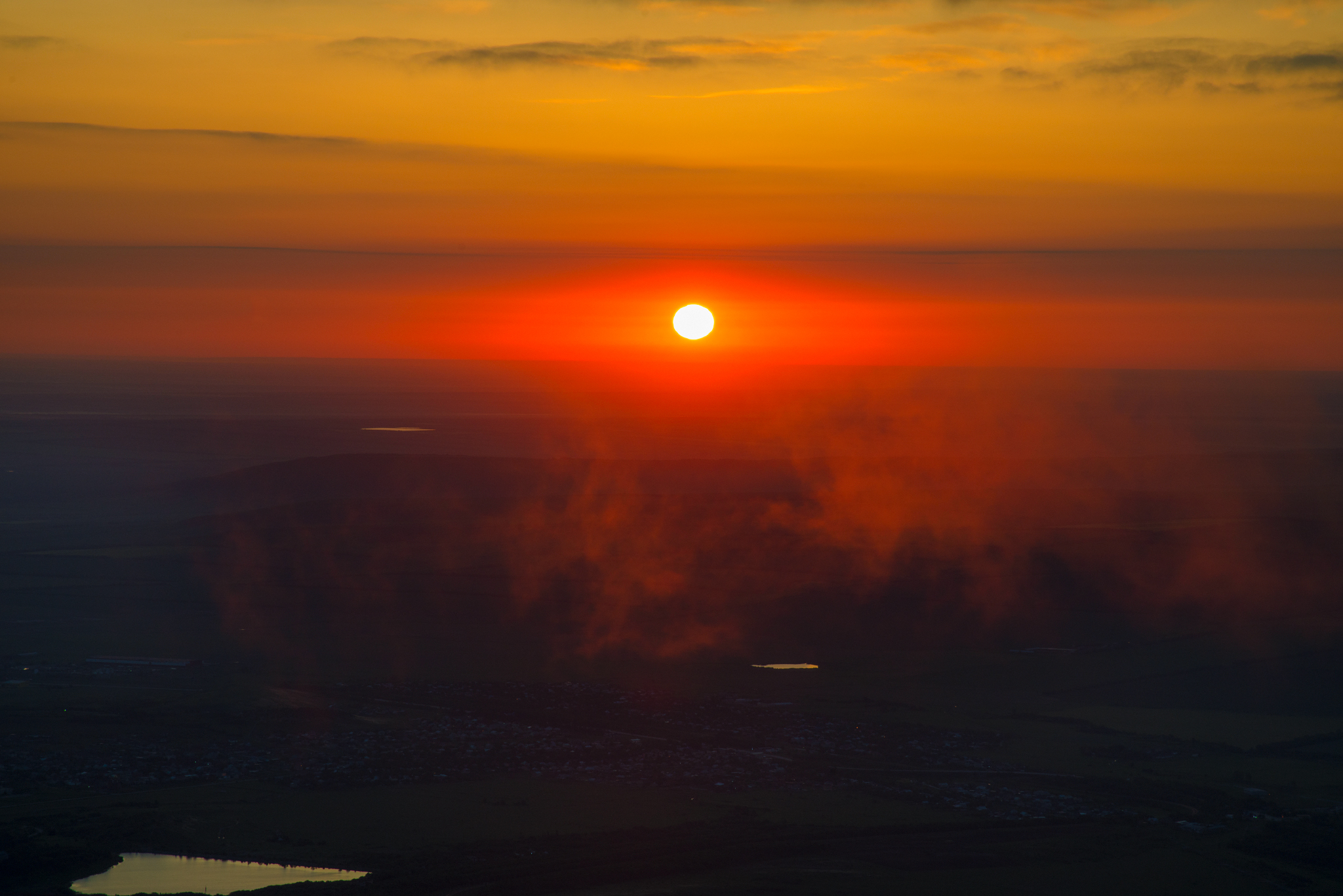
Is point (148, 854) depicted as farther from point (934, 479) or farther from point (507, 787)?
point (934, 479)

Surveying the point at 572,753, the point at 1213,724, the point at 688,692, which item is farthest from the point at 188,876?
the point at 1213,724

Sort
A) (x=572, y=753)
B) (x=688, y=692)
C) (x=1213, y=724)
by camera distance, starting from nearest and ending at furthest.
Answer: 1. (x=572, y=753)
2. (x=1213, y=724)
3. (x=688, y=692)

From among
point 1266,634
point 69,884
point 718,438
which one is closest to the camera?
point 69,884

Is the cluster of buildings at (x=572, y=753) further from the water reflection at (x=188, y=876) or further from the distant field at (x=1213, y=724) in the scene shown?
the distant field at (x=1213, y=724)

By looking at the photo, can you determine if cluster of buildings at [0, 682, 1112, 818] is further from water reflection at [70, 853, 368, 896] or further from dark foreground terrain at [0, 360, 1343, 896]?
water reflection at [70, 853, 368, 896]

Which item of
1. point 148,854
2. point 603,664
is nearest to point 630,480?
point 603,664

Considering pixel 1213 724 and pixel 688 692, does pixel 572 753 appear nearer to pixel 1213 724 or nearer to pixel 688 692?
pixel 688 692

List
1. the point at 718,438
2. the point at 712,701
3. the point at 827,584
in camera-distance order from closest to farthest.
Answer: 1. the point at 712,701
2. the point at 827,584
3. the point at 718,438

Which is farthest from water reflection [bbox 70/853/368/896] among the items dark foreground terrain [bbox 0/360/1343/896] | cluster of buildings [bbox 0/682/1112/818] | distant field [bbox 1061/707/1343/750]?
distant field [bbox 1061/707/1343/750]
